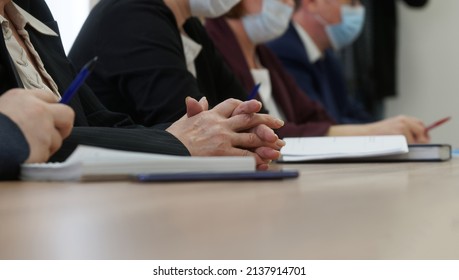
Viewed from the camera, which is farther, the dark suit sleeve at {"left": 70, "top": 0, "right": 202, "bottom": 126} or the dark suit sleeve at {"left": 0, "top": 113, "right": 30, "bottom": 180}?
the dark suit sleeve at {"left": 70, "top": 0, "right": 202, "bottom": 126}

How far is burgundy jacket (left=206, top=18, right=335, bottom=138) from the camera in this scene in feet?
6.73

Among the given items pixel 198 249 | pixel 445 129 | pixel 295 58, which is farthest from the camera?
pixel 445 129

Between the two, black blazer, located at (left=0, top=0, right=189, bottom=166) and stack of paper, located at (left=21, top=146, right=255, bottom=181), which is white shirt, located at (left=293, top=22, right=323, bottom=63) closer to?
black blazer, located at (left=0, top=0, right=189, bottom=166)

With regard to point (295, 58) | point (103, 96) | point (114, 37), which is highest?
point (295, 58)

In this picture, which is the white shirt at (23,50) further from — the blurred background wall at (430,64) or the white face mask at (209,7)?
the blurred background wall at (430,64)

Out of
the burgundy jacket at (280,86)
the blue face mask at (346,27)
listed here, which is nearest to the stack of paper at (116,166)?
the burgundy jacket at (280,86)

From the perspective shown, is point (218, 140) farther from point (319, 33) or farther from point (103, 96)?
point (319, 33)

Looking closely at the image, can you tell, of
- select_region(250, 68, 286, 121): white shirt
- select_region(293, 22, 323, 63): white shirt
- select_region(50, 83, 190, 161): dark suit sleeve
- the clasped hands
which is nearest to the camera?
select_region(50, 83, 190, 161): dark suit sleeve

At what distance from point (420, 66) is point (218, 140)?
10.5 feet

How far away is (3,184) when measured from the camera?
2.25 ft

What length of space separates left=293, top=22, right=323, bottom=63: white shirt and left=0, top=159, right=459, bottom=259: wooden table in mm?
2335

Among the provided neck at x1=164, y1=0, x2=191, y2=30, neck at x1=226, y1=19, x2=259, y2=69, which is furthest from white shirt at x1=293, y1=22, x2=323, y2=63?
neck at x1=164, y1=0, x2=191, y2=30

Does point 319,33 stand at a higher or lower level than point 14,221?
higher
